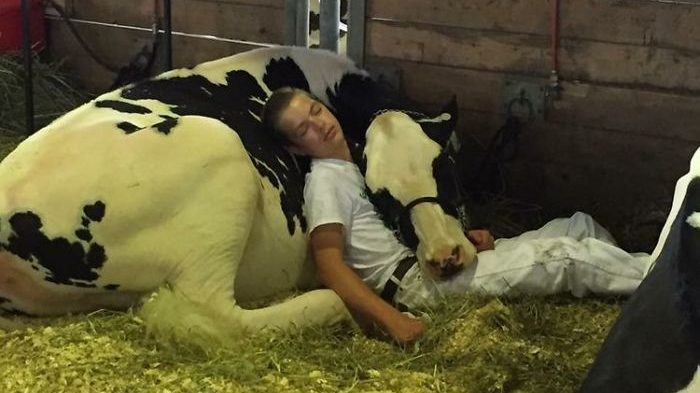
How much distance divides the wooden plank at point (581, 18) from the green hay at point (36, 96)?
1.45 meters

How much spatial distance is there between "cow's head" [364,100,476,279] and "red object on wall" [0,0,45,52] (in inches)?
76.3

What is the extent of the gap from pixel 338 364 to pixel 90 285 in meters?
0.58

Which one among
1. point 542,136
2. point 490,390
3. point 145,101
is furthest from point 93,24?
point 490,390

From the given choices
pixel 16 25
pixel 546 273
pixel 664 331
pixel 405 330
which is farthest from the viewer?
pixel 16 25

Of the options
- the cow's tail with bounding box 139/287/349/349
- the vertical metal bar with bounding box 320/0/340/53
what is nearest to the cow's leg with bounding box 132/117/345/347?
the cow's tail with bounding box 139/287/349/349

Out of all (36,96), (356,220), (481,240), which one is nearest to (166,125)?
(356,220)

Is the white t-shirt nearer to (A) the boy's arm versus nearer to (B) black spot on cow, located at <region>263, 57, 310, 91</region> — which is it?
(A) the boy's arm

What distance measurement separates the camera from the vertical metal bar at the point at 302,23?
131 inches

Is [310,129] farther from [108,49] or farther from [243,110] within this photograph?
[108,49]

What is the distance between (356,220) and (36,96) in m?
1.92

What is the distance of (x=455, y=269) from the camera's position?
2.27 meters

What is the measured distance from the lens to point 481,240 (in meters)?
2.45

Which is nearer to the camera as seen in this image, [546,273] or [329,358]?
[329,358]

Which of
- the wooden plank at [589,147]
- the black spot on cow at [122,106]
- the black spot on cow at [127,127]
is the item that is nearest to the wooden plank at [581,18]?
the wooden plank at [589,147]
